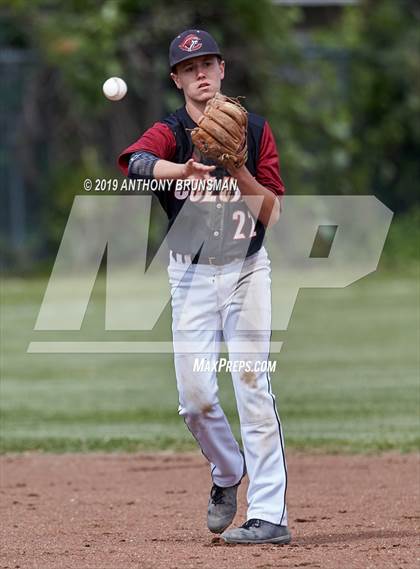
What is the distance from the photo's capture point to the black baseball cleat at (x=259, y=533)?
5.45 meters

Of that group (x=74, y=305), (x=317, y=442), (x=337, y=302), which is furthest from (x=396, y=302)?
(x=317, y=442)

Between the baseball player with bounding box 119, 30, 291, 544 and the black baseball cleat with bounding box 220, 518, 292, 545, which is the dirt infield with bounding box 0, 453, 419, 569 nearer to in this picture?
the black baseball cleat with bounding box 220, 518, 292, 545

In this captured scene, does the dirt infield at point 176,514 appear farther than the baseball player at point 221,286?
No

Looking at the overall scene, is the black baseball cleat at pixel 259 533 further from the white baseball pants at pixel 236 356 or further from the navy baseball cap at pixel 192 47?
the navy baseball cap at pixel 192 47

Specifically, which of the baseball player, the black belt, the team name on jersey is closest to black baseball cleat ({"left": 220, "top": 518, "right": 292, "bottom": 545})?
the baseball player

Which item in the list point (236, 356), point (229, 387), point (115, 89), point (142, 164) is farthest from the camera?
point (229, 387)

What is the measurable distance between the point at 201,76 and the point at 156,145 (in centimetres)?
37

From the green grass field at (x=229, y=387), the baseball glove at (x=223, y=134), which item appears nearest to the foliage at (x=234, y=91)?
the green grass field at (x=229, y=387)

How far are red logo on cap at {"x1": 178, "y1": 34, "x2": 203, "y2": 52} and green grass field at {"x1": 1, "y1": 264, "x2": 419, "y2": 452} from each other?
4.31m

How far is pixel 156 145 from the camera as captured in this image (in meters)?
5.55

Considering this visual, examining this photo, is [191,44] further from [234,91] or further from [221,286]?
[234,91]

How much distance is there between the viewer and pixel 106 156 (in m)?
21.8

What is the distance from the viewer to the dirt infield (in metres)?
5.20

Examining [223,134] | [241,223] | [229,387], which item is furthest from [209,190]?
[229,387]
